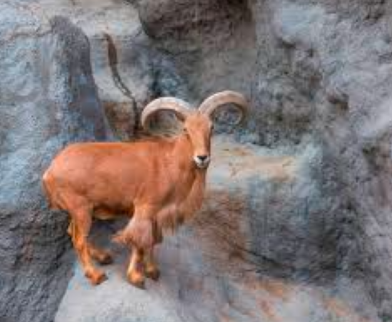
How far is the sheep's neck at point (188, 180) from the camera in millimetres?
7184

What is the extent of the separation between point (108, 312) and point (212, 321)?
107 centimetres

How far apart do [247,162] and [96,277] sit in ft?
6.57

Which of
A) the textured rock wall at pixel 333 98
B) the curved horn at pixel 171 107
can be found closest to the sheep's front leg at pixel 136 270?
the curved horn at pixel 171 107

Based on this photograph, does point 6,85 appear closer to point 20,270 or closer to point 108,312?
point 20,270

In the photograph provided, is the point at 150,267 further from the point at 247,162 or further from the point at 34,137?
the point at 247,162

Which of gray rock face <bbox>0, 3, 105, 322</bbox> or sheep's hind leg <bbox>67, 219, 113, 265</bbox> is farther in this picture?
gray rock face <bbox>0, 3, 105, 322</bbox>

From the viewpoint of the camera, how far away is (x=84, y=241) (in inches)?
280

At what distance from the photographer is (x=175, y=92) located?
9406 mm

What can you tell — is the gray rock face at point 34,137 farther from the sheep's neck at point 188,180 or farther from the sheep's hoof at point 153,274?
the sheep's neck at point 188,180

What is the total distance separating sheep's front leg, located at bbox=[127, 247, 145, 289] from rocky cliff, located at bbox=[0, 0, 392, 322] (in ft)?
0.23

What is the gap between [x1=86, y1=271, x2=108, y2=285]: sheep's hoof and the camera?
716cm

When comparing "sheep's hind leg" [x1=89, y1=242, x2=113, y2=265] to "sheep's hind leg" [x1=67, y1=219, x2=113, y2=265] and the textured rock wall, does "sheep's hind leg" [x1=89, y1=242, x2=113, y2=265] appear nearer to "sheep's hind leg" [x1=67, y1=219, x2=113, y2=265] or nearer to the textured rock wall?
"sheep's hind leg" [x1=67, y1=219, x2=113, y2=265]

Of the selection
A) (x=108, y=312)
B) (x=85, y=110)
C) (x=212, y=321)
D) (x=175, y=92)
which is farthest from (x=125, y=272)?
(x=175, y=92)

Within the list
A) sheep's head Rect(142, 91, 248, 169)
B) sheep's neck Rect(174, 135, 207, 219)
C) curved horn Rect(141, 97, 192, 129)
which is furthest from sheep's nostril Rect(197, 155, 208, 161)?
curved horn Rect(141, 97, 192, 129)
